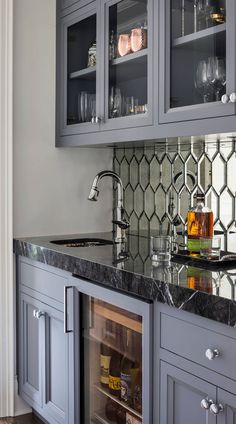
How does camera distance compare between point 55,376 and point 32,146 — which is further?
point 32,146

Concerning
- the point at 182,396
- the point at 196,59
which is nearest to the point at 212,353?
the point at 182,396

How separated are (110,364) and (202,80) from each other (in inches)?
40.2

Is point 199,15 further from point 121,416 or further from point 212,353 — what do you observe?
point 121,416

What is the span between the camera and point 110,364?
6.43 ft

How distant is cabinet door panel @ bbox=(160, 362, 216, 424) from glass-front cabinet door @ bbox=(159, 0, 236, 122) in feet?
2.53

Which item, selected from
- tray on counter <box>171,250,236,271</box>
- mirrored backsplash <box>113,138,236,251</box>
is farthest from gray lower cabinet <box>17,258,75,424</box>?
mirrored backsplash <box>113,138,236,251</box>

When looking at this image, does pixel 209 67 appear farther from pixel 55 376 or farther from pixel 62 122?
pixel 55 376

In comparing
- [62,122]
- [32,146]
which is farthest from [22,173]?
[62,122]

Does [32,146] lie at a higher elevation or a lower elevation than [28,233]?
higher

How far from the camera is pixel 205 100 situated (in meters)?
1.77

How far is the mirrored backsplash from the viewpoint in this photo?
2.20 meters

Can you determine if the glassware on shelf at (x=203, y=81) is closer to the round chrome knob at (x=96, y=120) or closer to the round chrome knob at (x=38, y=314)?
the round chrome knob at (x=96, y=120)

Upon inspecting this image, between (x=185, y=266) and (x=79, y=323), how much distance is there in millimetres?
551

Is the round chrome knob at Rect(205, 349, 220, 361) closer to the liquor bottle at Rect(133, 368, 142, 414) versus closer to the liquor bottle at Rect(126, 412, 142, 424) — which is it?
the liquor bottle at Rect(133, 368, 142, 414)
